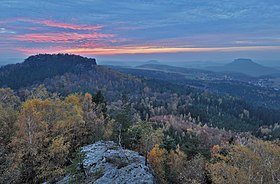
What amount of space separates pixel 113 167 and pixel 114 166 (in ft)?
0.80

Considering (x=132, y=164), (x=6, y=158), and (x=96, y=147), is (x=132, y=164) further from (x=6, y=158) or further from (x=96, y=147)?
(x=6, y=158)

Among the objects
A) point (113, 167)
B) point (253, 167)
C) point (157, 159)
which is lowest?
point (157, 159)

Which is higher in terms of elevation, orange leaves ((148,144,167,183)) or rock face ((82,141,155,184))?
rock face ((82,141,155,184))

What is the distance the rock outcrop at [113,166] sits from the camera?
27.4m

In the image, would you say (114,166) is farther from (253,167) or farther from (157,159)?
(157,159)

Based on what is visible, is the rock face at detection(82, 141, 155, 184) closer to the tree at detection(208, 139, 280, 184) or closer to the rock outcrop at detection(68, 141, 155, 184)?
the rock outcrop at detection(68, 141, 155, 184)

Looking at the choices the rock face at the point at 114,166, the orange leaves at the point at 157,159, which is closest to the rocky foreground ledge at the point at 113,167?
the rock face at the point at 114,166

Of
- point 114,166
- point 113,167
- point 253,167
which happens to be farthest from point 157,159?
point 253,167

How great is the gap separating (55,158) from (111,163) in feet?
39.0

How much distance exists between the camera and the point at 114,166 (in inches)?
1201

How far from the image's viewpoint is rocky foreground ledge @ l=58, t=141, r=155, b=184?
1080 inches

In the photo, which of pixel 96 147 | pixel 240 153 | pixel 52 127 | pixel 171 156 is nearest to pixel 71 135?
pixel 52 127

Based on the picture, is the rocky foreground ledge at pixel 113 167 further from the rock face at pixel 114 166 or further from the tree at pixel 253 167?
the tree at pixel 253 167

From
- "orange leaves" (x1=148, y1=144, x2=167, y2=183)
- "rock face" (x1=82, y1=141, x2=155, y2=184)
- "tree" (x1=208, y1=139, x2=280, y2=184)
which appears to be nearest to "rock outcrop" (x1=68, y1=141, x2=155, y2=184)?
"rock face" (x1=82, y1=141, x2=155, y2=184)
